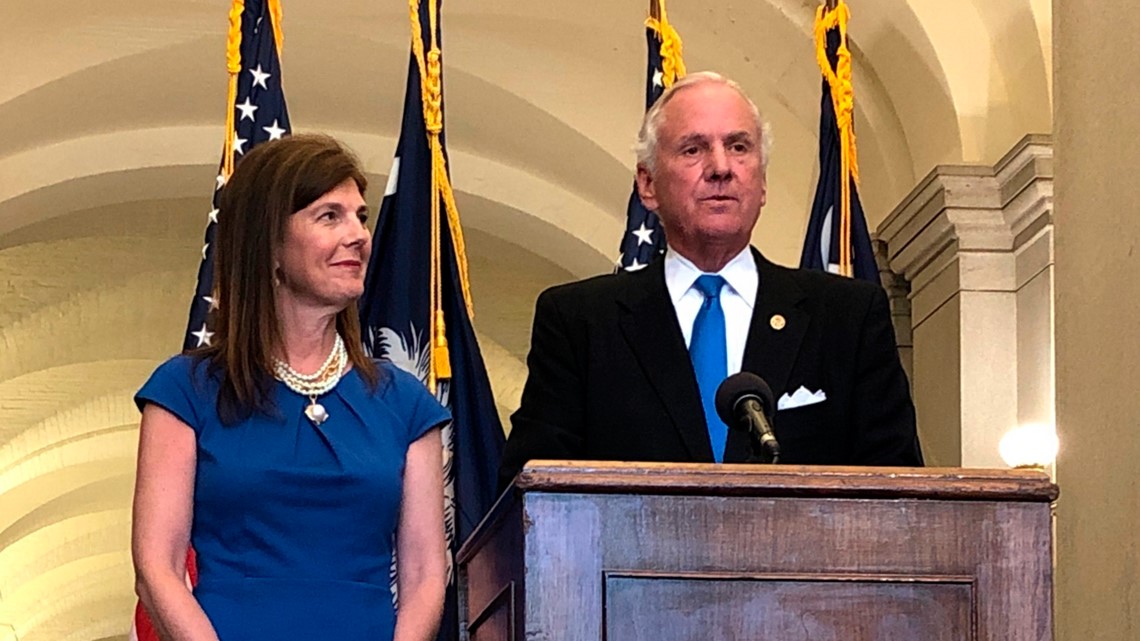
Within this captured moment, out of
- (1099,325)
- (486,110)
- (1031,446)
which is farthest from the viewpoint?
(486,110)

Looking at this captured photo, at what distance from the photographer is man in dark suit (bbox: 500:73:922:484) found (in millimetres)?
2750

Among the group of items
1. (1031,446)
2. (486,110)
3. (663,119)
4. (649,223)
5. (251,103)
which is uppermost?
(486,110)

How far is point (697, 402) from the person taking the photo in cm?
272

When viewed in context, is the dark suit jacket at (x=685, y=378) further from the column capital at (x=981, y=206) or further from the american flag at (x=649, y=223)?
the column capital at (x=981, y=206)

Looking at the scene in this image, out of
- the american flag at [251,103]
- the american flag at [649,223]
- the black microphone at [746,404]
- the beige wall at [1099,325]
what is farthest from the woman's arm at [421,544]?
the american flag at [649,223]

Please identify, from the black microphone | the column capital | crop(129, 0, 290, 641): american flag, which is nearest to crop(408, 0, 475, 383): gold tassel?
crop(129, 0, 290, 641): american flag

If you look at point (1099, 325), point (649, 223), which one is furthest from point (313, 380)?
point (649, 223)

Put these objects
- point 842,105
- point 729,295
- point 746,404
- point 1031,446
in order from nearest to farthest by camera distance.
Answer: point 746,404 < point 729,295 < point 842,105 < point 1031,446

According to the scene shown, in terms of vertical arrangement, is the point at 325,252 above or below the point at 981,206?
below

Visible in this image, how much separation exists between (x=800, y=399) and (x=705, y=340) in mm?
190

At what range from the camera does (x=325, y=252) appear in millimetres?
2824

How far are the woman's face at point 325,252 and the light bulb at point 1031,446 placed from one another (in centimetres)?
357

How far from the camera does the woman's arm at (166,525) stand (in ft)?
8.69

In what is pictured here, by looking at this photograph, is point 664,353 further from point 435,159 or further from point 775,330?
point 435,159
